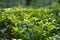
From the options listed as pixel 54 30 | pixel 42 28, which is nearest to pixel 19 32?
pixel 42 28

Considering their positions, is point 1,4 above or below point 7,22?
below

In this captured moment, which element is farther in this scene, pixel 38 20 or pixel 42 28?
pixel 38 20

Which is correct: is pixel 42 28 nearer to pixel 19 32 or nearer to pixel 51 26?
pixel 51 26

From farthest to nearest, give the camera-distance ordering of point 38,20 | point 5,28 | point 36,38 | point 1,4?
point 1,4 < point 38,20 < point 5,28 < point 36,38

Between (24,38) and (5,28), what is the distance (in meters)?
0.37

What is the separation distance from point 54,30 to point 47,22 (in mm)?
177

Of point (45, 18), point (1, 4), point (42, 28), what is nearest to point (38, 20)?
point (45, 18)

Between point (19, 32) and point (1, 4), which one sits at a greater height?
point (19, 32)

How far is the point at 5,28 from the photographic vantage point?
2.87 m

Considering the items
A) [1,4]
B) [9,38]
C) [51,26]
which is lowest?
[1,4]

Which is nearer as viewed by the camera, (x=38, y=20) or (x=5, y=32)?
(x=5, y=32)

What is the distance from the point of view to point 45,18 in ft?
10.6

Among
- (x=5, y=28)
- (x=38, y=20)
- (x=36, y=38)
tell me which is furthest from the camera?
(x=38, y=20)

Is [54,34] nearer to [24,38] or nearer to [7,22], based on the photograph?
[24,38]
